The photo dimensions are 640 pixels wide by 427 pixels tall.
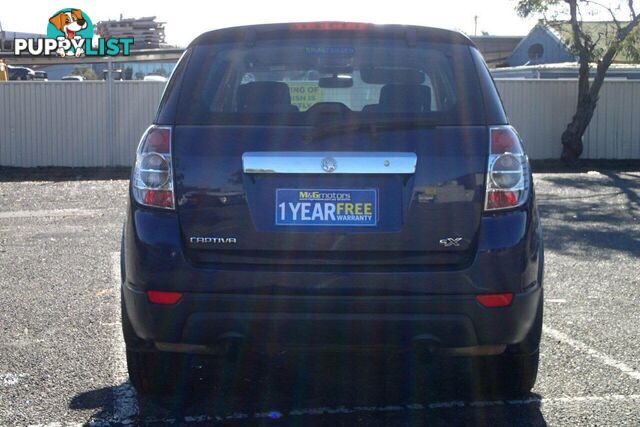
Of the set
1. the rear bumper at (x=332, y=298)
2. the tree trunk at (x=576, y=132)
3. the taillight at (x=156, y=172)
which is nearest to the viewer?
the rear bumper at (x=332, y=298)

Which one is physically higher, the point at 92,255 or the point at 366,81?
the point at 366,81

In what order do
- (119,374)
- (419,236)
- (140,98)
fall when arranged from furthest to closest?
(140,98), (119,374), (419,236)

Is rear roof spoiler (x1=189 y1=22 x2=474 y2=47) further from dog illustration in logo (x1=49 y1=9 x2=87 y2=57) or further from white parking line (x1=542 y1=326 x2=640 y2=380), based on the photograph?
dog illustration in logo (x1=49 y1=9 x2=87 y2=57)

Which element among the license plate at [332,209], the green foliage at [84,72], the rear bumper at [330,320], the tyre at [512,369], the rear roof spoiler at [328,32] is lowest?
the green foliage at [84,72]

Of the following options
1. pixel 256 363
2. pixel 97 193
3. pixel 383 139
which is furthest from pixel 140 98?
pixel 383 139

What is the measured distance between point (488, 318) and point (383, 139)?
0.86m

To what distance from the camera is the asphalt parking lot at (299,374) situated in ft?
15.1

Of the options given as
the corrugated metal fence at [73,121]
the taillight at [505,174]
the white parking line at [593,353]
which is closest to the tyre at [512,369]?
the taillight at [505,174]

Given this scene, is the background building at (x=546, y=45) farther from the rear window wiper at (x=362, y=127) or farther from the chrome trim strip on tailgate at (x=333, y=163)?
the chrome trim strip on tailgate at (x=333, y=163)

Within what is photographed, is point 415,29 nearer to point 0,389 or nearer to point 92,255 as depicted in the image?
point 0,389

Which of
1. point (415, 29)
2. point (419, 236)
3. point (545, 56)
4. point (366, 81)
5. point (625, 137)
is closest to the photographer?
point (419, 236)

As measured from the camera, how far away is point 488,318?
4035 millimetres

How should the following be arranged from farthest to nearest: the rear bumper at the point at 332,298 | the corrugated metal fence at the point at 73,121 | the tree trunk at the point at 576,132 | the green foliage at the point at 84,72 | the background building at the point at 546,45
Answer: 1. the green foliage at the point at 84,72
2. the background building at the point at 546,45
3. the tree trunk at the point at 576,132
4. the corrugated metal fence at the point at 73,121
5. the rear bumper at the point at 332,298

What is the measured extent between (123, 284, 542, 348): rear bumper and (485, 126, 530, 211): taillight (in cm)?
41
